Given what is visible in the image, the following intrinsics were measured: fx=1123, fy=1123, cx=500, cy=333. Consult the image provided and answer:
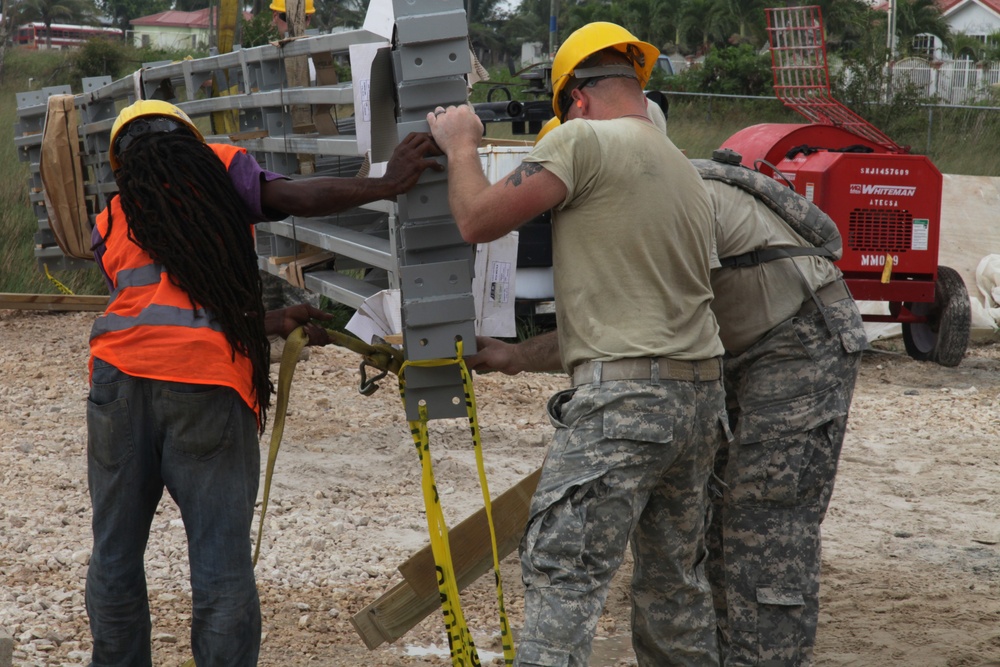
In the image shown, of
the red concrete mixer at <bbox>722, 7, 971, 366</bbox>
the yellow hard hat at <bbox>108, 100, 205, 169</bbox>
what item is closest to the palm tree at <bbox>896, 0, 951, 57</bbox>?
the red concrete mixer at <bbox>722, 7, 971, 366</bbox>

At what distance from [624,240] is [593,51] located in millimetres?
542

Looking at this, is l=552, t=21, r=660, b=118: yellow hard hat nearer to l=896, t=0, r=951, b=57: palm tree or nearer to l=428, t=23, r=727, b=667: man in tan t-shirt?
l=428, t=23, r=727, b=667: man in tan t-shirt

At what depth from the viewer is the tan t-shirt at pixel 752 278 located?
364cm

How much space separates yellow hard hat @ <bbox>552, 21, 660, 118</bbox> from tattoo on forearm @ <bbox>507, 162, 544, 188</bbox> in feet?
1.18

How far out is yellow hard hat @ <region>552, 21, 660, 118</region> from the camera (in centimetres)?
309

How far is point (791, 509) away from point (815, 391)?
394mm

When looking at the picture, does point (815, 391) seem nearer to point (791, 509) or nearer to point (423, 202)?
point (791, 509)

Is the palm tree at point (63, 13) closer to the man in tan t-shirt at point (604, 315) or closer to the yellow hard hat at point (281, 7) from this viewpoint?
the yellow hard hat at point (281, 7)

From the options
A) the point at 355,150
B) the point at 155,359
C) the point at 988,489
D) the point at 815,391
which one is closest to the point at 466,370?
the point at 155,359

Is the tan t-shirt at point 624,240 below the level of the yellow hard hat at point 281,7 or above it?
below

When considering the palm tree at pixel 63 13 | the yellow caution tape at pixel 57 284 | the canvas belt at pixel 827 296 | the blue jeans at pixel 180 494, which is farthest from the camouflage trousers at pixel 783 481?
the palm tree at pixel 63 13

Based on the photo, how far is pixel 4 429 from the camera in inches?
273

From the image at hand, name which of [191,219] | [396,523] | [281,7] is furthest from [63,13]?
[191,219]

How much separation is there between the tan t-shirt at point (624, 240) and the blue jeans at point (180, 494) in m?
1.00
